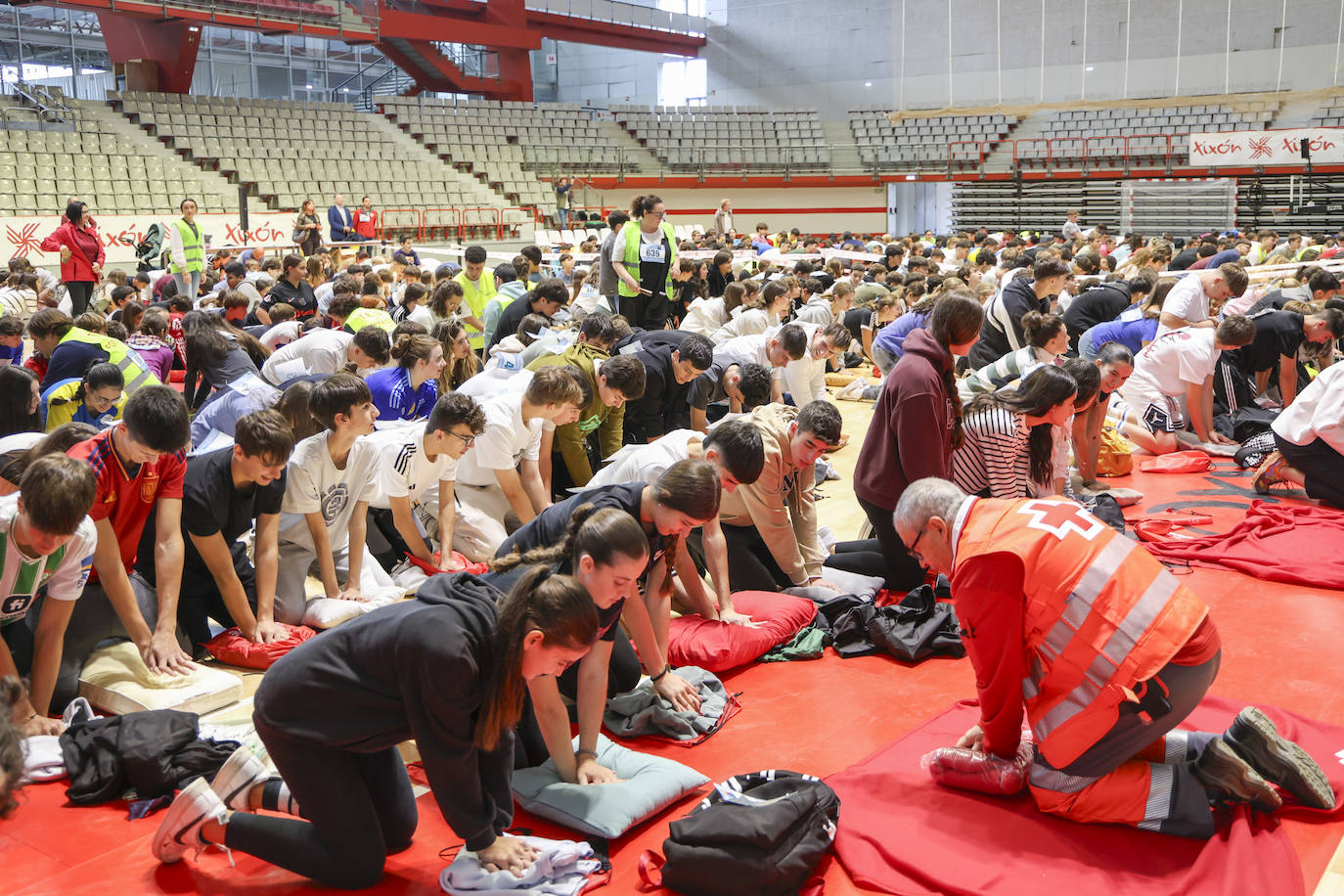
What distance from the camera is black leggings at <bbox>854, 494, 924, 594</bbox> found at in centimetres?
470

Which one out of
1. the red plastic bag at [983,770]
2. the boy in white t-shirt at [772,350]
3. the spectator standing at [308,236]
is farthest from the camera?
the spectator standing at [308,236]

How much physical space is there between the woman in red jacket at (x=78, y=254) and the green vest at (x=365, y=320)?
4357 mm

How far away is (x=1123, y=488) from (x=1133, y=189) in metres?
18.3

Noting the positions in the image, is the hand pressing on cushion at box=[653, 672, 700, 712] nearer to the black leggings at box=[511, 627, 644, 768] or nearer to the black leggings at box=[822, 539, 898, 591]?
the black leggings at box=[511, 627, 644, 768]

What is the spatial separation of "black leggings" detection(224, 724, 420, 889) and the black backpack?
26.7 inches

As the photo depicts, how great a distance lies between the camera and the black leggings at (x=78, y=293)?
34.5 feet

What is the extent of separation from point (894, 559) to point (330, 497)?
242cm

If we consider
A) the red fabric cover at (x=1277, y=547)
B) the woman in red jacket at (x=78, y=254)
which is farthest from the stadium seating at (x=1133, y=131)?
the red fabric cover at (x=1277, y=547)

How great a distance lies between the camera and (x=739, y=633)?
159 inches

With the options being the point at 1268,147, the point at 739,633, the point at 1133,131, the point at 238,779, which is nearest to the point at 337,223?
the point at 739,633

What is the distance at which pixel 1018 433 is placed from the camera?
459 centimetres

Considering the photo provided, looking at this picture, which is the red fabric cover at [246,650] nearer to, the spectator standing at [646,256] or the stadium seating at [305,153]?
the spectator standing at [646,256]

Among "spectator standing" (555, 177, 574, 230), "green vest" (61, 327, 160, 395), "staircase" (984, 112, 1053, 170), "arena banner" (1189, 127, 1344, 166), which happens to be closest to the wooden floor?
"green vest" (61, 327, 160, 395)

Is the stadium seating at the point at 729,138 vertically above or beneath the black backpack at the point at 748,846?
above
